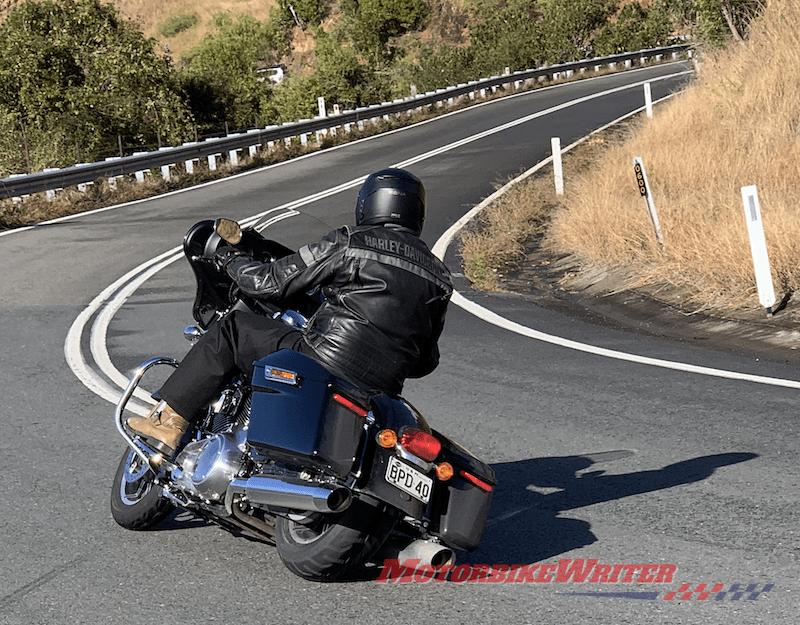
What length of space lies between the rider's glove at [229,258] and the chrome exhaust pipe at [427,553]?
139 centimetres

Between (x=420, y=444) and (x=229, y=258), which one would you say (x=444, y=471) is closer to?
(x=420, y=444)

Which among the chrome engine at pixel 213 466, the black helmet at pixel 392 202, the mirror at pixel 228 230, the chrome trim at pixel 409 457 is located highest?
the black helmet at pixel 392 202

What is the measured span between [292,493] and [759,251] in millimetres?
6920

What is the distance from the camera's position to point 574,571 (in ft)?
15.5

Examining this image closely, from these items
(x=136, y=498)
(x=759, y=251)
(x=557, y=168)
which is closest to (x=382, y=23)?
(x=557, y=168)

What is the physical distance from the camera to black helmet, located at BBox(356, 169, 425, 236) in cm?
482

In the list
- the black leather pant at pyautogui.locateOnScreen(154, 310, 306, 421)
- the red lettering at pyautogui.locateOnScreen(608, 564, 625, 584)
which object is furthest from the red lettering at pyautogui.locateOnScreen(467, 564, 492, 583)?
the black leather pant at pyautogui.locateOnScreen(154, 310, 306, 421)

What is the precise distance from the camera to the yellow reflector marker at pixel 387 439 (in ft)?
14.1

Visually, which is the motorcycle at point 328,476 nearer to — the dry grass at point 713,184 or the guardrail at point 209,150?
the dry grass at point 713,184

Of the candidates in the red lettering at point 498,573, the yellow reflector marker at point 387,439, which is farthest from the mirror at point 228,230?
the red lettering at point 498,573

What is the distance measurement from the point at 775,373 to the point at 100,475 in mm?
4788

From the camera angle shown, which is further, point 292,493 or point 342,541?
point 342,541

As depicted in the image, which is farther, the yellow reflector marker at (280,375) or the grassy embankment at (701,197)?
the grassy embankment at (701,197)

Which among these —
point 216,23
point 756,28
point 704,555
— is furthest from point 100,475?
point 216,23
